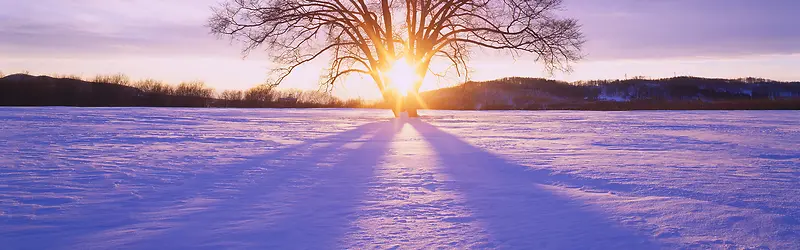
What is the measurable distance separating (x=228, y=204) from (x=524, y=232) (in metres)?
2.12

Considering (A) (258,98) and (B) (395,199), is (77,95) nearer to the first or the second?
(A) (258,98)

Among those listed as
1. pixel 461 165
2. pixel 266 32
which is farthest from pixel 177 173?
pixel 266 32

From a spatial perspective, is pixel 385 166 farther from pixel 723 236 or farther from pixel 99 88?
pixel 99 88

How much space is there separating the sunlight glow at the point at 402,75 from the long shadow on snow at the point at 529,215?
554 inches

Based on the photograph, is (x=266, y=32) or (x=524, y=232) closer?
(x=524, y=232)

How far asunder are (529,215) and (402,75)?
16579mm

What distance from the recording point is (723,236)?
301cm

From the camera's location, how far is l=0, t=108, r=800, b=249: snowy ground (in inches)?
117

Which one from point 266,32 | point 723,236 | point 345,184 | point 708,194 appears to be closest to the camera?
point 723,236

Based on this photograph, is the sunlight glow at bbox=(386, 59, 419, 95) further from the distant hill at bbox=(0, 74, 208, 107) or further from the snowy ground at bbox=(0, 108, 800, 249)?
the distant hill at bbox=(0, 74, 208, 107)

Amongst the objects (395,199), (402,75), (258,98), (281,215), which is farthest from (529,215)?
(258,98)

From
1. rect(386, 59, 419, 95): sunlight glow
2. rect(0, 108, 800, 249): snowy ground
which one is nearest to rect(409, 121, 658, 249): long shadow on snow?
rect(0, 108, 800, 249): snowy ground

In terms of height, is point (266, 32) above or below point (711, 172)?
above

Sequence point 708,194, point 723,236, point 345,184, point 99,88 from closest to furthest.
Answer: point 723,236 < point 708,194 < point 345,184 < point 99,88
